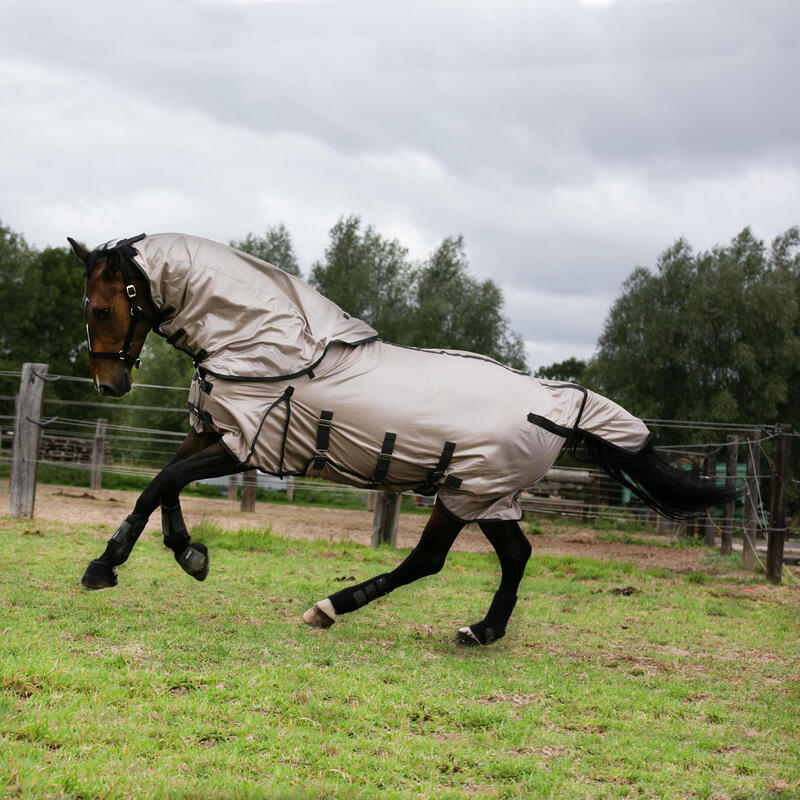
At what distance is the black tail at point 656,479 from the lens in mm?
4633

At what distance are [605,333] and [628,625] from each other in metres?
20.9

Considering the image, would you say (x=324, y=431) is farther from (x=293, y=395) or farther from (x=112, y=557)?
(x=112, y=557)

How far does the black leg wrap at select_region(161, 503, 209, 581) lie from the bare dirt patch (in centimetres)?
442

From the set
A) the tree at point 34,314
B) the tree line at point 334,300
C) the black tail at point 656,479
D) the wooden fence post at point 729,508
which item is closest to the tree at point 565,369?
the tree line at point 334,300

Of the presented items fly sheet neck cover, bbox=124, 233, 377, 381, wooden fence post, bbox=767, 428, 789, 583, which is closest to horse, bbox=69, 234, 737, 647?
fly sheet neck cover, bbox=124, 233, 377, 381

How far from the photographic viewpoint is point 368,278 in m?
26.6

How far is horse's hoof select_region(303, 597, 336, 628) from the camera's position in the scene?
447cm

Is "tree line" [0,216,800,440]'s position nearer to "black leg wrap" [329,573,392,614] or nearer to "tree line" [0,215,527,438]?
"tree line" [0,215,527,438]

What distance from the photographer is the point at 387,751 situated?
275 centimetres

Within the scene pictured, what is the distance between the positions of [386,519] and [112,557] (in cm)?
540

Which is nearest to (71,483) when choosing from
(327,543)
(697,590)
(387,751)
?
(327,543)

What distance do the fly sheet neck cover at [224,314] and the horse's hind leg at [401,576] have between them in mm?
1182

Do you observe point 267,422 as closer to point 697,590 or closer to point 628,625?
point 628,625

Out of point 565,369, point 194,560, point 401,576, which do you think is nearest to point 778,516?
point 401,576
